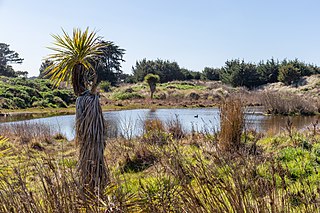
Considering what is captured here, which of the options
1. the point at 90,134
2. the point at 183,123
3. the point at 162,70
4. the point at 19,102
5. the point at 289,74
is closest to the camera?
the point at 90,134

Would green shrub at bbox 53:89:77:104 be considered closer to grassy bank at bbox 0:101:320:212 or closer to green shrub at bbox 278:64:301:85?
grassy bank at bbox 0:101:320:212

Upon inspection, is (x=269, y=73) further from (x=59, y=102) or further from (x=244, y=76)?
(x=59, y=102)

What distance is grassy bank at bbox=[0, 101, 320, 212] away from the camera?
164 centimetres

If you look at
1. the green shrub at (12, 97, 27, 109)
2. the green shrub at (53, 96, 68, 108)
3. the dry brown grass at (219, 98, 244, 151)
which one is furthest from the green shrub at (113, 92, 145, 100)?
the dry brown grass at (219, 98, 244, 151)

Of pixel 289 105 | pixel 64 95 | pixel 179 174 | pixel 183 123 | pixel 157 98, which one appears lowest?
pixel 183 123

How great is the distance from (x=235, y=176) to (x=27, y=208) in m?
1.15

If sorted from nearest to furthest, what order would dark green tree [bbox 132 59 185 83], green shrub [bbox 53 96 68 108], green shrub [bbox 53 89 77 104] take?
green shrub [bbox 53 96 68 108], green shrub [bbox 53 89 77 104], dark green tree [bbox 132 59 185 83]

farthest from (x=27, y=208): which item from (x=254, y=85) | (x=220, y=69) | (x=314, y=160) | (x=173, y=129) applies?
(x=220, y=69)

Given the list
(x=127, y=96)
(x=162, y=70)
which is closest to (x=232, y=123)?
(x=127, y=96)

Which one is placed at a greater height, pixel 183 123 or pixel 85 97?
pixel 85 97

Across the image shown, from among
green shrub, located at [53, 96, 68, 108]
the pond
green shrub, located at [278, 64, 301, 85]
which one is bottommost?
the pond

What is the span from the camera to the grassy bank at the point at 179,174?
1638 mm

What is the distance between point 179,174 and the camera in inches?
72.1

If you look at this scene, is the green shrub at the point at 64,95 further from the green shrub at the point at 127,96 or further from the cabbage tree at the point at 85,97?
the cabbage tree at the point at 85,97
